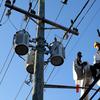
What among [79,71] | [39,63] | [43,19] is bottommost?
[39,63]

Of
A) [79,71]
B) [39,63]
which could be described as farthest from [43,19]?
[79,71]

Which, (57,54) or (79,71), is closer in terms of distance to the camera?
(57,54)

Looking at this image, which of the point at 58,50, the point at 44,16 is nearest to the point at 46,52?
the point at 58,50

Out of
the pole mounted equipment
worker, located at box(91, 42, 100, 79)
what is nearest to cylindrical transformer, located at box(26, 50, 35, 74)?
the pole mounted equipment

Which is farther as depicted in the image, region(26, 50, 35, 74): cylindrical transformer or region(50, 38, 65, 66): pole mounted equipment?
region(26, 50, 35, 74): cylindrical transformer

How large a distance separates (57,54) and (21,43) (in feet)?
3.28

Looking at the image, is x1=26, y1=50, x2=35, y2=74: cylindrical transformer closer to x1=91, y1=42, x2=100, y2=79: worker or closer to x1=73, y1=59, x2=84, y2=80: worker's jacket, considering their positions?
x1=73, y1=59, x2=84, y2=80: worker's jacket

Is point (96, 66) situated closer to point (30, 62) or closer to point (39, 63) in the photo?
point (39, 63)

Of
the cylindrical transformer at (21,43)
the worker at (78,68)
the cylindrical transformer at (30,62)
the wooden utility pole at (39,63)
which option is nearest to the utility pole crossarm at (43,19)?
the wooden utility pole at (39,63)

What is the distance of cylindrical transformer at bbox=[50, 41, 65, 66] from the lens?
1384 cm

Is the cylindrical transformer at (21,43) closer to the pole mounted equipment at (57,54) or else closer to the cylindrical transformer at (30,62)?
the cylindrical transformer at (30,62)

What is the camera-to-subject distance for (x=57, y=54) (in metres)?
13.8

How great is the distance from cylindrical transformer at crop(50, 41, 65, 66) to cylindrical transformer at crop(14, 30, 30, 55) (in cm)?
72

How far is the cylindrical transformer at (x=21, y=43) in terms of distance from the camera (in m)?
13.7
